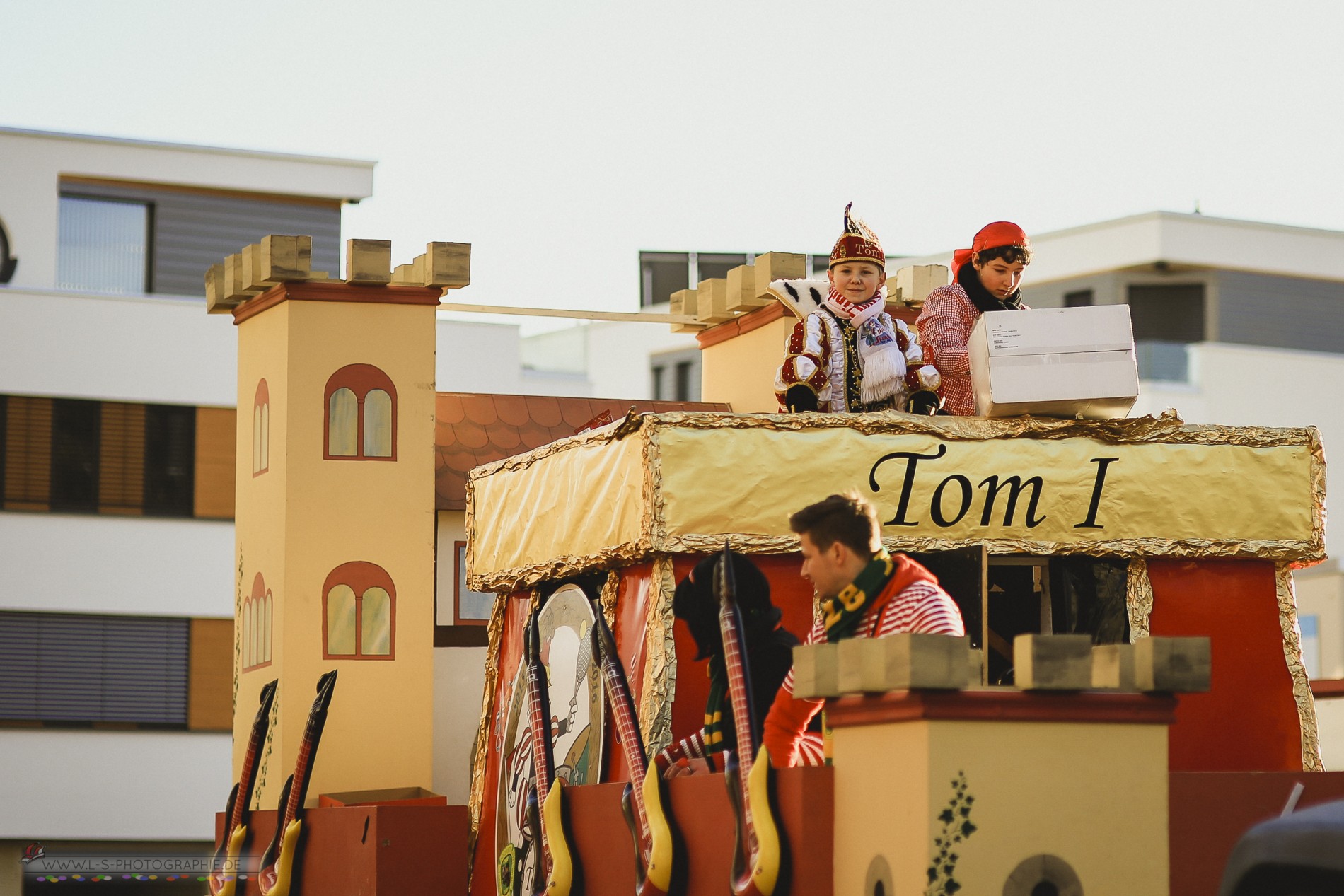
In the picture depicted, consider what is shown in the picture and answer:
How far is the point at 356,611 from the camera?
52.9 ft

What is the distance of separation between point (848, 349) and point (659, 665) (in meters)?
2.05

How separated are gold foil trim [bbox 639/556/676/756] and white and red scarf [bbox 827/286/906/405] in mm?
1537

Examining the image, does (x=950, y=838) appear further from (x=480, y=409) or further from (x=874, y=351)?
(x=480, y=409)

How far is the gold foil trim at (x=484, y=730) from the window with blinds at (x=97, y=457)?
1734cm

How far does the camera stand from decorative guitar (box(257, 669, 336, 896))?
14.0 metres

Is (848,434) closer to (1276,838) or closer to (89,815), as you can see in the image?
(1276,838)

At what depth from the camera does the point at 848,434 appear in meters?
11.4

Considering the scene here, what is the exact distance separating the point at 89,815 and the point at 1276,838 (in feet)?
85.7

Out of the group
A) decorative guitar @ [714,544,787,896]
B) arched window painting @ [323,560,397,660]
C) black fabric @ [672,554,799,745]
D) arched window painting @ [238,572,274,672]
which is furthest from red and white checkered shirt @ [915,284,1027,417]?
arched window painting @ [238,572,274,672]

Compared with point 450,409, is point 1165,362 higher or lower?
higher

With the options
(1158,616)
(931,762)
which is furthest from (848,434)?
(931,762)

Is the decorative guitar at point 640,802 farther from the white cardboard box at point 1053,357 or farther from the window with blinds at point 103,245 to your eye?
the window with blinds at point 103,245

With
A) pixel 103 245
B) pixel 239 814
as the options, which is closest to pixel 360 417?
pixel 239 814

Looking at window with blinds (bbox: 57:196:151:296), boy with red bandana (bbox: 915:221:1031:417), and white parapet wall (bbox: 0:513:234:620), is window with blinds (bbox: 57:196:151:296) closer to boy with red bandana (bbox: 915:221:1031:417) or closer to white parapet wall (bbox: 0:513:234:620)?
white parapet wall (bbox: 0:513:234:620)
